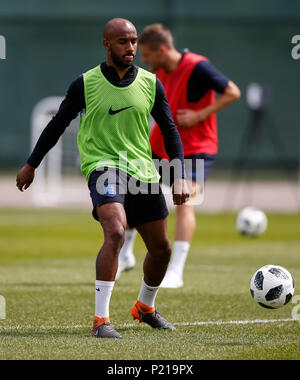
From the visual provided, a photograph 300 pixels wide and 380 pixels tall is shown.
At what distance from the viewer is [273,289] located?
6.43m

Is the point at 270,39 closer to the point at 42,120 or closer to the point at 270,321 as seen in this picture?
the point at 42,120

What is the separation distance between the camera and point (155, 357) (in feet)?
16.6

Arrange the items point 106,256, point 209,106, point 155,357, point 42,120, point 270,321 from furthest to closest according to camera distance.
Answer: point 42,120, point 209,106, point 270,321, point 106,256, point 155,357

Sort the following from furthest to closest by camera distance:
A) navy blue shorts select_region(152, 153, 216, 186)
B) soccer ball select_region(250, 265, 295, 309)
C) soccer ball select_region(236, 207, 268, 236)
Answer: soccer ball select_region(236, 207, 268, 236), navy blue shorts select_region(152, 153, 216, 186), soccer ball select_region(250, 265, 295, 309)

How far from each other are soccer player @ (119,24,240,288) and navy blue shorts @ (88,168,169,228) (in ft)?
8.35

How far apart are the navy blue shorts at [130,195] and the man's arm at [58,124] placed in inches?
15.9

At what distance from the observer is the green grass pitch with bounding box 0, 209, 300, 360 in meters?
5.34

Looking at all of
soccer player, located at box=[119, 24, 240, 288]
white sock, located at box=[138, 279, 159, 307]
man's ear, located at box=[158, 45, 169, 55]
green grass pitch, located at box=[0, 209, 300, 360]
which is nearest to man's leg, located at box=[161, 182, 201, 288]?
soccer player, located at box=[119, 24, 240, 288]

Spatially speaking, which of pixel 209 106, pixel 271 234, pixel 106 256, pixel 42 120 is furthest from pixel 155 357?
pixel 42 120

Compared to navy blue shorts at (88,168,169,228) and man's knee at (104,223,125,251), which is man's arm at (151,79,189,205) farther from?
man's knee at (104,223,125,251)

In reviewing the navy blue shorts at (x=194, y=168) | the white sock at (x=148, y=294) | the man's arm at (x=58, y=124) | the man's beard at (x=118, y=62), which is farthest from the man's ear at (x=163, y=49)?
the white sock at (x=148, y=294)

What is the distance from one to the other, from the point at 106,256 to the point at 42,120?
50.4ft

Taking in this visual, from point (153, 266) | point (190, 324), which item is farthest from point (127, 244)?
point (153, 266)

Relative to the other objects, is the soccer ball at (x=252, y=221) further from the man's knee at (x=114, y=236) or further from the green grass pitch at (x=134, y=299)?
the man's knee at (x=114, y=236)
